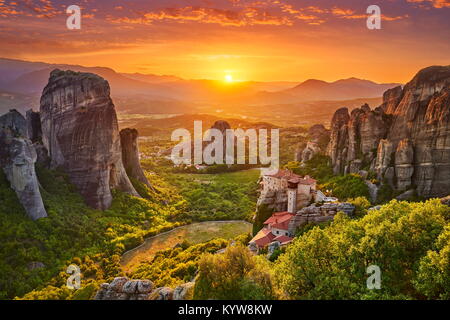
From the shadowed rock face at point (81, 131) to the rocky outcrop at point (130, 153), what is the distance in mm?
9791

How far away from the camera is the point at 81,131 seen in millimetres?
61656

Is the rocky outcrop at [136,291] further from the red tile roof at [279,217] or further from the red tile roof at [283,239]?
the red tile roof at [279,217]

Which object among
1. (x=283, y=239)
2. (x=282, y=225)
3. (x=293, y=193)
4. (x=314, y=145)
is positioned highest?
(x=314, y=145)

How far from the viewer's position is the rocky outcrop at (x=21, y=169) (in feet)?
155

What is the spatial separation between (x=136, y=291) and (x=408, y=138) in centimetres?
4144

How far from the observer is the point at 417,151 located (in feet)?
157

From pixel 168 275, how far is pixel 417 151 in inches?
1399

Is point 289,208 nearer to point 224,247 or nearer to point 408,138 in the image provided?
point 224,247

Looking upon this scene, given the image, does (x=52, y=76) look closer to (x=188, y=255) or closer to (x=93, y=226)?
(x=93, y=226)

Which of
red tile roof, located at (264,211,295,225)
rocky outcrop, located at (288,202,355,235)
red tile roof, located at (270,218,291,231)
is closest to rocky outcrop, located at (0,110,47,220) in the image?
red tile roof, located at (264,211,295,225)

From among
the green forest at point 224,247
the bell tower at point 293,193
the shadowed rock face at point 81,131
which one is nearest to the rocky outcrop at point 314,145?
the green forest at point 224,247

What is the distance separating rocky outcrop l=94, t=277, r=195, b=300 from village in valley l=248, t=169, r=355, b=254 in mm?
17410

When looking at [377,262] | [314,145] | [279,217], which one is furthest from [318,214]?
[314,145]

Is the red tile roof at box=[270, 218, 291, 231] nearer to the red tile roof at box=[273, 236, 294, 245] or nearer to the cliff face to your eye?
the red tile roof at box=[273, 236, 294, 245]
